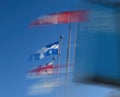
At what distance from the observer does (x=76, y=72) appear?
3.32 feet

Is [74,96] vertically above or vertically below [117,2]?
below

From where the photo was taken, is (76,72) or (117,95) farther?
(76,72)

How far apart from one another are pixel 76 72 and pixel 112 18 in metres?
0.23

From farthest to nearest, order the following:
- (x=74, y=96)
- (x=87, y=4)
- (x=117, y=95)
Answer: (x=87, y=4) → (x=74, y=96) → (x=117, y=95)

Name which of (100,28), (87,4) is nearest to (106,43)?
(100,28)

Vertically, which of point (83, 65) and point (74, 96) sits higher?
point (83, 65)

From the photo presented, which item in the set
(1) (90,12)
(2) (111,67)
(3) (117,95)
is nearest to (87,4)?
(1) (90,12)

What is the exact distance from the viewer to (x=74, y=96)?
38.2 inches

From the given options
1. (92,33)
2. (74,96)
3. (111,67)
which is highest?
(92,33)

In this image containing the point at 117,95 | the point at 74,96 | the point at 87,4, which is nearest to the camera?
the point at 117,95

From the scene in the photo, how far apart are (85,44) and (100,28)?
0.09m

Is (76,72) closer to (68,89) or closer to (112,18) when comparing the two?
(68,89)

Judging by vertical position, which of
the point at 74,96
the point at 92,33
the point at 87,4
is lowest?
the point at 74,96

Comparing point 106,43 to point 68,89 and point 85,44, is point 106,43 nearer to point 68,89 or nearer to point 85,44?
point 85,44
